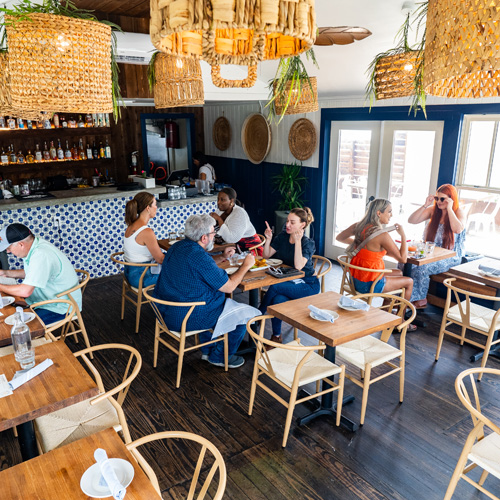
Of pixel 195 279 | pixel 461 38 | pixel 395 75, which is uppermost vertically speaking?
pixel 395 75

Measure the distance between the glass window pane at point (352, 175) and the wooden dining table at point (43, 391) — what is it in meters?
5.02

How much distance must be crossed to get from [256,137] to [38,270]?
18.2ft

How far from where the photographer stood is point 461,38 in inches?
35.4

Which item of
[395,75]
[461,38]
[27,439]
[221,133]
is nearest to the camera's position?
[461,38]

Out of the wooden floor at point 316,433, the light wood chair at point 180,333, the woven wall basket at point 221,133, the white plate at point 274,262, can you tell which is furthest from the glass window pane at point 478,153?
the woven wall basket at point 221,133

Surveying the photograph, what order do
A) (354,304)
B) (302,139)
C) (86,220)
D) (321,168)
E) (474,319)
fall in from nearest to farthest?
(354,304), (474,319), (86,220), (321,168), (302,139)

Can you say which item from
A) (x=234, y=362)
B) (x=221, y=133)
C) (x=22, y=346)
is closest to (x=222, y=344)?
(x=234, y=362)

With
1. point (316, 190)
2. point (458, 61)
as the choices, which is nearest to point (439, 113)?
point (316, 190)

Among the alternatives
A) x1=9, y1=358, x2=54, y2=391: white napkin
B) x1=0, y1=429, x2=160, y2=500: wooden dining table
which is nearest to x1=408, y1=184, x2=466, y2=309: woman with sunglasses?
x1=9, y1=358, x2=54, y2=391: white napkin

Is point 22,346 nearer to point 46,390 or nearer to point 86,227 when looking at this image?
point 46,390

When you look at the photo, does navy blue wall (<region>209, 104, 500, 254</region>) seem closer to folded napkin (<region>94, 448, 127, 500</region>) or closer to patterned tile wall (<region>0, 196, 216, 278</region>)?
patterned tile wall (<region>0, 196, 216, 278</region>)

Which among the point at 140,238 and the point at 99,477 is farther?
the point at 140,238

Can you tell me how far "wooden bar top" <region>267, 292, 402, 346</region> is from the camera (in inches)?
115

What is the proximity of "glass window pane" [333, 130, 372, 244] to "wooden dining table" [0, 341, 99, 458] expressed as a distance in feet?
16.5
